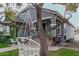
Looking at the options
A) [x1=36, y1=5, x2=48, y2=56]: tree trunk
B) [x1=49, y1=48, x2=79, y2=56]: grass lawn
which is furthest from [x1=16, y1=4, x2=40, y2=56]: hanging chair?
[x1=49, y1=48, x2=79, y2=56]: grass lawn

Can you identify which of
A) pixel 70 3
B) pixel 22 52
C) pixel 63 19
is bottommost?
pixel 22 52

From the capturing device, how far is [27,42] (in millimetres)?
2359

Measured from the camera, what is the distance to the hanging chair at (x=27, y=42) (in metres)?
2.35

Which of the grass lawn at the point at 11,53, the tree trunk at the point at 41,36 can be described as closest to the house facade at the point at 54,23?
the tree trunk at the point at 41,36

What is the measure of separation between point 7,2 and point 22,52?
24.2 inches

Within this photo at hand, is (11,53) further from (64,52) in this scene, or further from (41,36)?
(64,52)

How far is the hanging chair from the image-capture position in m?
2.35

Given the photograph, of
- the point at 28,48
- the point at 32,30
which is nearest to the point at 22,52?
the point at 28,48

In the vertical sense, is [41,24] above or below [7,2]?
below

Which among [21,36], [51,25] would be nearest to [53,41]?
[51,25]

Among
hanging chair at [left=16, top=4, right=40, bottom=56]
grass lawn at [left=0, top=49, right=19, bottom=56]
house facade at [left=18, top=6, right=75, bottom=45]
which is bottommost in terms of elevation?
grass lawn at [left=0, top=49, right=19, bottom=56]

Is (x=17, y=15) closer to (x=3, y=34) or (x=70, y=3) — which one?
(x=3, y=34)

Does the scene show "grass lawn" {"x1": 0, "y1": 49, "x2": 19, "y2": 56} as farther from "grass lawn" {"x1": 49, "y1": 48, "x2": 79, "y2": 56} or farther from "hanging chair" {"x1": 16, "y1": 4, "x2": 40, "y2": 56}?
"grass lawn" {"x1": 49, "y1": 48, "x2": 79, "y2": 56}

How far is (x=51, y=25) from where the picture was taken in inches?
93.4
